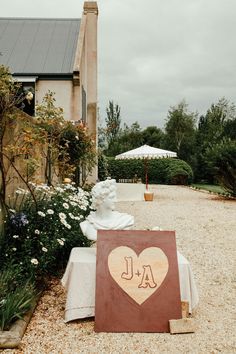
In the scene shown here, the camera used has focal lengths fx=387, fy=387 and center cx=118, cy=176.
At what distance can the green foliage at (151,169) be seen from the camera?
25266 millimetres

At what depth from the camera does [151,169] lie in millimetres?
26156

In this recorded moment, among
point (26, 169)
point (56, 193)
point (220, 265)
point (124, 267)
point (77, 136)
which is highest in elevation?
point (77, 136)

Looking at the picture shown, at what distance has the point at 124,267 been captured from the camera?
369 centimetres

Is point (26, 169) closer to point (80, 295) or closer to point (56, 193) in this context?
point (56, 193)

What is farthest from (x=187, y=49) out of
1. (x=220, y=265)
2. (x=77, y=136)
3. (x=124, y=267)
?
(x=124, y=267)

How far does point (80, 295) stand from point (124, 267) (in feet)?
1.67

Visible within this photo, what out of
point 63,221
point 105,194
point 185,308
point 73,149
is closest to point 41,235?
point 63,221

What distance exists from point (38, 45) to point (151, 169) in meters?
13.6

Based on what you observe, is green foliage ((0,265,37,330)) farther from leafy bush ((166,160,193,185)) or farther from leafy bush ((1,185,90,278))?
leafy bush ((166,160,193,185))

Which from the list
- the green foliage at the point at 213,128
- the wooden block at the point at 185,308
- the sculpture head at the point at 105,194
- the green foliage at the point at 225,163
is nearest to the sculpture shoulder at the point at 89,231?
the sculpture head at the point at 105,194

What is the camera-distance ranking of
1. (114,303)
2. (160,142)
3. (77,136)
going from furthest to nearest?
(160,142)
(77,136)
(114,303)

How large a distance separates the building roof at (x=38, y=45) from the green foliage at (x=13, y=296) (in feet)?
32.1

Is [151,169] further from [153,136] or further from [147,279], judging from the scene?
[147,279]

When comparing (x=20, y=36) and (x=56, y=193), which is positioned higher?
(x=20, y=36)
